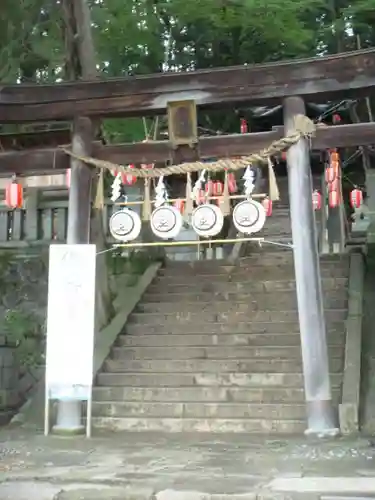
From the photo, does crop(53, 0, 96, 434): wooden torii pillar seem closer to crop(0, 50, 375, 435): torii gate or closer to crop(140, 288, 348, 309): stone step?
crop(0, 50, 375, 435): torii gate

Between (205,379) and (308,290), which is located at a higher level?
(308,290)

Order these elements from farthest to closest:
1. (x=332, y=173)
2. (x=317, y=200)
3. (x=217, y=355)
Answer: (x=317, y=200) → (x=217, y=355) → (x=332, y=173)

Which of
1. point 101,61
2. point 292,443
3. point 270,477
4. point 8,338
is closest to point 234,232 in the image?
point 101,61

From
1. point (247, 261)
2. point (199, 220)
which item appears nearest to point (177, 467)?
point (199, 220)

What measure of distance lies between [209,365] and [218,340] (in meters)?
0.80

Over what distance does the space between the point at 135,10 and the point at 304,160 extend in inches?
297

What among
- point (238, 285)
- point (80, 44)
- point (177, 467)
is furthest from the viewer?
point (238, 285)

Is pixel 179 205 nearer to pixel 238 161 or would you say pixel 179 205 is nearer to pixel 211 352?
Answer: pixel 238 161

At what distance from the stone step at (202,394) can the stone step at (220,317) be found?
6.66 ft

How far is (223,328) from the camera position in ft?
38.9

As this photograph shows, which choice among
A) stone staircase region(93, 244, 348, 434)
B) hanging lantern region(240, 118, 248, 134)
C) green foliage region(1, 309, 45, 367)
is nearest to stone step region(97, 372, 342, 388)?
stone staircase region(93, 244, 348, 434)

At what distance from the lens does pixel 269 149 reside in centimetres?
919

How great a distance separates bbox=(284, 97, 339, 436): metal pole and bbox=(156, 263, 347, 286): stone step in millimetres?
4776

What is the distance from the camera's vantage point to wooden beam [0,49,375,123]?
29.1 ft
